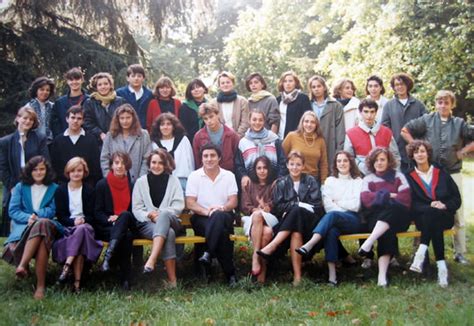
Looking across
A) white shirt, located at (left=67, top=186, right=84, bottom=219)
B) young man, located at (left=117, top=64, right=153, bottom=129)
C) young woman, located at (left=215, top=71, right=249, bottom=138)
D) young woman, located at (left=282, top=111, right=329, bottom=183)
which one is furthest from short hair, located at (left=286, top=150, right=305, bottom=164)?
white shirt, located at (left=67, top=186, right=84, bottom=219)

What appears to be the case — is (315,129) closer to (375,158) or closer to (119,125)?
(375,158)

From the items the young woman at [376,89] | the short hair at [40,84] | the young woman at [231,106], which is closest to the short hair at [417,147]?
the young woman at [376,89]

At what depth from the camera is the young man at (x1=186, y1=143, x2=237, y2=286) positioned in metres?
5.61

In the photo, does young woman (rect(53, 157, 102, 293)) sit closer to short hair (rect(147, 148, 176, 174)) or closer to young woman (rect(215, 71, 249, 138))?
short hair (rect(147, 148, 176, 174))

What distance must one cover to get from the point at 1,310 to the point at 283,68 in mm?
23482

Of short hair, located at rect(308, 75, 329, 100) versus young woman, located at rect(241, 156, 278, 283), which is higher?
short hair, located at rect(308, 75, 329, 100)

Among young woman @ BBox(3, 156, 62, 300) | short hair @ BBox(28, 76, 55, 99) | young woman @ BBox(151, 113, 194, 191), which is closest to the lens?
young woman @ BBox(3, 156, 62, 300)

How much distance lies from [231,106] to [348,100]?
152 centimetres

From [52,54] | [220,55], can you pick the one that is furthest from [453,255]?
[220,55]

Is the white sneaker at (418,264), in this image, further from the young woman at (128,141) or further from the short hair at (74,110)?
the short hair at (74,110)

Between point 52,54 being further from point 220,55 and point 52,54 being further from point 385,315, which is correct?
point 220,55

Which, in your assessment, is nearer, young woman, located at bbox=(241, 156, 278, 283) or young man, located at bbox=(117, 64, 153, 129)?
young woman, located at bbox=(241, 156, 278, 283)

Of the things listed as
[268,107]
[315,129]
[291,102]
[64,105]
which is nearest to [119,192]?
[64,105]

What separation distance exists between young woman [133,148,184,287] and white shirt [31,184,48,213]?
942mm
